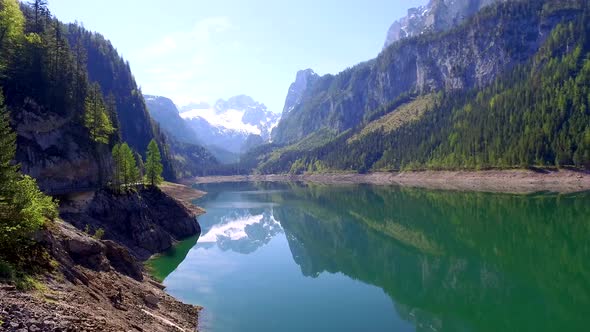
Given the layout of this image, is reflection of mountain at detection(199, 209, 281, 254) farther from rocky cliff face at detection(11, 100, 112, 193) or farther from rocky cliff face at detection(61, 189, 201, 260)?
rocky cliff face at detection(11, 100, 112, 193)

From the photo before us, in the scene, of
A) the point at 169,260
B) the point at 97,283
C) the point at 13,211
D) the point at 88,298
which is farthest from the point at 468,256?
the point at 13,211

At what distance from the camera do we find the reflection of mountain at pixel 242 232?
75.6 meters

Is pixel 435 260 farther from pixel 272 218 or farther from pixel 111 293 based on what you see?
pixel 272 218

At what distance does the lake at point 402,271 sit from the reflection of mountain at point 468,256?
0.17m

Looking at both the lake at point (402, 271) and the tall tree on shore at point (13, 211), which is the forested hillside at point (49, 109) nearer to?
the lake at point (402, 271)

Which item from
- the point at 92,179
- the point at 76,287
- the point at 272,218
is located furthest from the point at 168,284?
the point at 272,218

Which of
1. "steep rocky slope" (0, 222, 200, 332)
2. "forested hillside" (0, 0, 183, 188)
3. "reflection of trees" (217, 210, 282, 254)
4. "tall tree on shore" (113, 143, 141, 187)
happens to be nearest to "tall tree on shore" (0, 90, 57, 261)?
"steep rocky slope" (0, 222, 200, 332)

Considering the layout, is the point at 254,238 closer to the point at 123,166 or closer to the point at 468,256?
the point at 123,166

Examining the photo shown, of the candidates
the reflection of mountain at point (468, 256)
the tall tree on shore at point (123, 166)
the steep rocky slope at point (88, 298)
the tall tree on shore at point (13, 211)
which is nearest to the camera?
the steep rocky slope at point (88, 298)

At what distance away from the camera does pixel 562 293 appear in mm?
37719

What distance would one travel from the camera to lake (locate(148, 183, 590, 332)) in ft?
111

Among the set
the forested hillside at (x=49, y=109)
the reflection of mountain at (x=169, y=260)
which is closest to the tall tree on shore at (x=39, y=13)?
the forested hillside at (x=49, y=109)

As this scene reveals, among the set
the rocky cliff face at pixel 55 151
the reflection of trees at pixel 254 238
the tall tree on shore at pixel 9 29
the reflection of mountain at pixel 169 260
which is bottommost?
the reflection of trees at pixel 254 238

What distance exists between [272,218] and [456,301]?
77.1 metres
